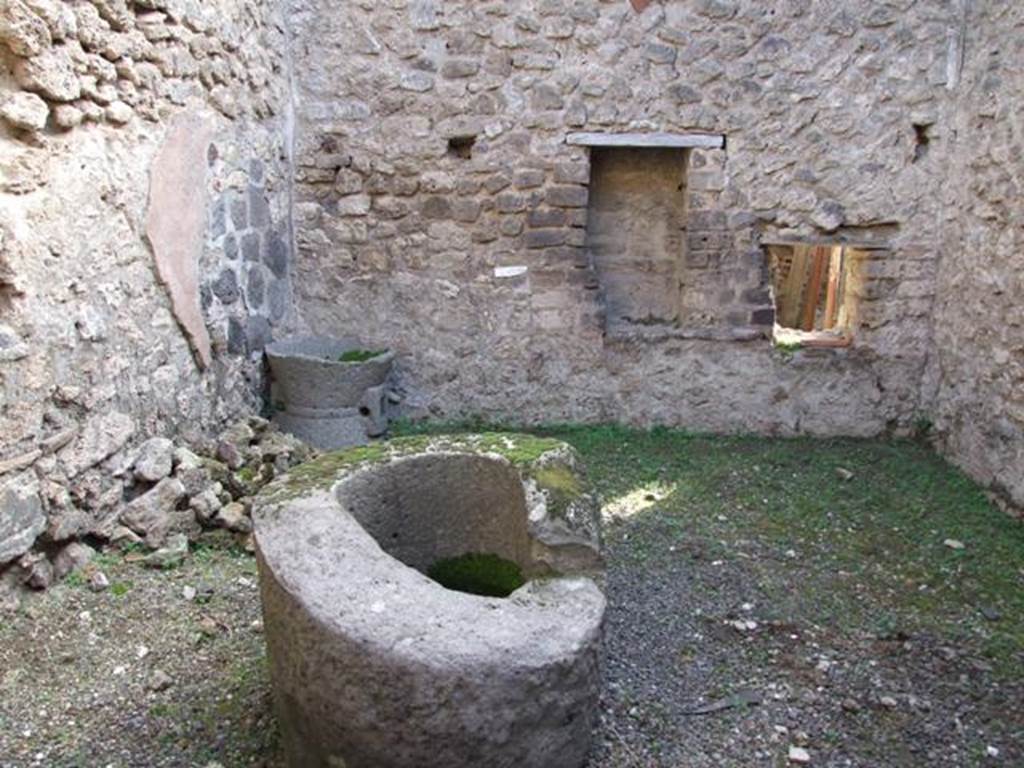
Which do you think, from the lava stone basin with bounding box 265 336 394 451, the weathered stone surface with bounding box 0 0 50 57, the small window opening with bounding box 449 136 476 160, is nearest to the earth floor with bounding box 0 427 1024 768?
the lava stone basin with bounding box 265 336 394 451

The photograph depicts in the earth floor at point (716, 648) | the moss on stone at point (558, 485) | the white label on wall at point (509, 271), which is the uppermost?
the white label on wall at point (509, 271)

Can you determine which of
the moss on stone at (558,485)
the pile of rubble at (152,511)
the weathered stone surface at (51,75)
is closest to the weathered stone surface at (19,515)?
the pile of rubble at (152,511)

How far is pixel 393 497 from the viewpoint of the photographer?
2.64 metres

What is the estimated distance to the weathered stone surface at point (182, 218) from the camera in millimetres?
3482

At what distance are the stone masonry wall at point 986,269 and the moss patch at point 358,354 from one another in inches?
131

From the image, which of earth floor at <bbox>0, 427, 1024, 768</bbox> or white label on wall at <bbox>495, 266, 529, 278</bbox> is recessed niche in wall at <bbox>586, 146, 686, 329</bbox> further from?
earth floor at <bbox>0, 427, 1024, 768</bbox>

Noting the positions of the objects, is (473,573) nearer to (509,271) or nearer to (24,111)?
(24,111)

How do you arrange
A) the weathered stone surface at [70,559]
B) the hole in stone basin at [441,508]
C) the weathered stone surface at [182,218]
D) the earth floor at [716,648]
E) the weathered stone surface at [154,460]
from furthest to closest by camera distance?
the weathered stone surface at [182,218], the weathered stone surface at [154,460], the weathered stone surface at [70,559], the hole in stone basin at [441,508], the earth floor at [716,648]

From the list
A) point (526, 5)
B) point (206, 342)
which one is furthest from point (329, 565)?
point (526, 5)

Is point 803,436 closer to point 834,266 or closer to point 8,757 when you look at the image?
point 834,266

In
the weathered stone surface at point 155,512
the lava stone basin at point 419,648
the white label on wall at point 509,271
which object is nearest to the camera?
the lava stone basin at point 419,648

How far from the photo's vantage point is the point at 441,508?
2746 mm

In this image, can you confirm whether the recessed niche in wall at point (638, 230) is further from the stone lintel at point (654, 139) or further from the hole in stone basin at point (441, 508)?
the hole in stone basin at point (441, 508)

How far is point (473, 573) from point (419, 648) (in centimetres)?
104
